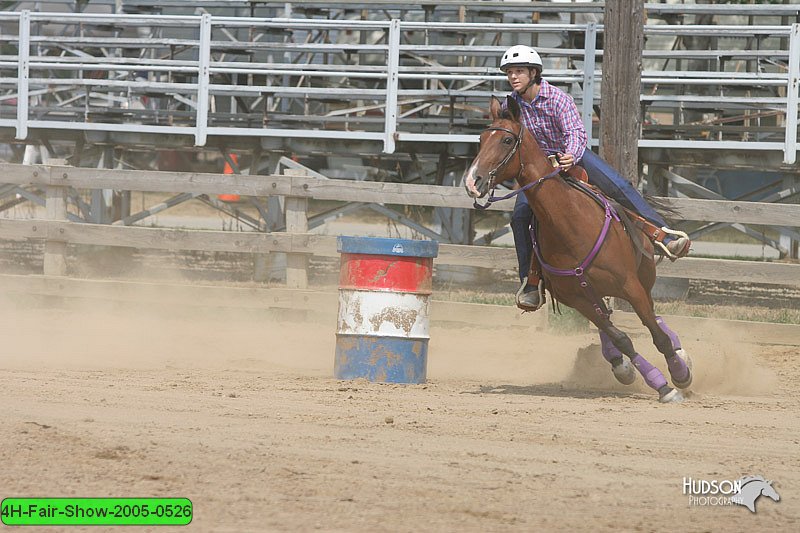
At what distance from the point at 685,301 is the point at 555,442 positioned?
819cm

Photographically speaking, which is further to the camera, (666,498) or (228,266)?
(228,266)

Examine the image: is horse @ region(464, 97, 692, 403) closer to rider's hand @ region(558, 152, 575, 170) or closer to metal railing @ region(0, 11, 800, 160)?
rider's hand @ region(558, 152, 575, 170)

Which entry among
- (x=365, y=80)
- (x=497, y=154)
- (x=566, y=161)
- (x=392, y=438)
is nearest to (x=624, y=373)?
(x=566, y=161)

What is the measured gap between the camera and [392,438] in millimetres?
6605

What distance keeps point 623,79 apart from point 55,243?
6658 millimetres

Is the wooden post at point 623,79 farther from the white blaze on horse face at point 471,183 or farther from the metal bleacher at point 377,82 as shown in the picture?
the white blaze on horse face at point 471,183

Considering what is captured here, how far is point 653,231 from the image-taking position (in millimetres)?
8844

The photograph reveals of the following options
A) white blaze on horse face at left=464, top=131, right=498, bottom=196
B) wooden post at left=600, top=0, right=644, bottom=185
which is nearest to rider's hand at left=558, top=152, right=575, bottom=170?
white blaze on horse face at left=464, top=131, right=498, bottom=196

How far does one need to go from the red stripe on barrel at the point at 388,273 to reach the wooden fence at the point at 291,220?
10.9ft

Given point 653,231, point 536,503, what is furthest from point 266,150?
point 536,503

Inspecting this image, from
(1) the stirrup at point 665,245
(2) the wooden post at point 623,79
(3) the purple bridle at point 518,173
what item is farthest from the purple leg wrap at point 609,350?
(2) the wooden post at point 623,79

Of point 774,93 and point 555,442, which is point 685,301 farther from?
point 555,442

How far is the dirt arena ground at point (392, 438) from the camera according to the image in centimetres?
520

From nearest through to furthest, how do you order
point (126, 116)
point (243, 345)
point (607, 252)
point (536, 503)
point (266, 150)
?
point (536, 503) → point (607, 252) → point (243, 345) → point (266, 150) → point (126, 116)
